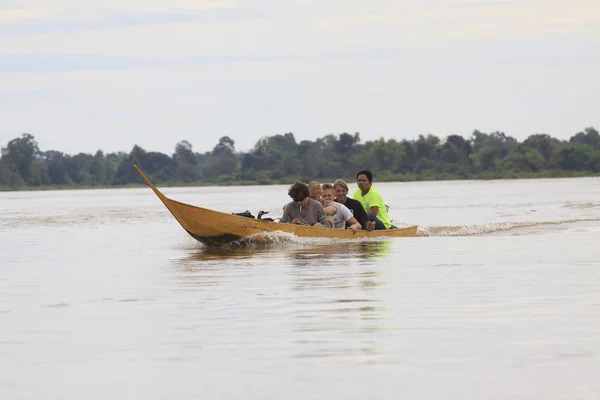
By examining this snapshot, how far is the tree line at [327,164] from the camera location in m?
124

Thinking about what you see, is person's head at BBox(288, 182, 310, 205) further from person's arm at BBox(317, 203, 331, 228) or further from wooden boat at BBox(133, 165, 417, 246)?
wooden boat at BBox(133, 165, 417, 246)

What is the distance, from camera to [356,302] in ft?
37.2

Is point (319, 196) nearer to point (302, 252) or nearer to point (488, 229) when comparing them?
point (302, 252)

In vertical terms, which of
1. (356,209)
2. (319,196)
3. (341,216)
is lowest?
(341,216)

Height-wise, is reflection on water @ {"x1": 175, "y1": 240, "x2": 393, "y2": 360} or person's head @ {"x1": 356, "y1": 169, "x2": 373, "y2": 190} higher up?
person's head @ {"x1": 356, "y1": 169, "x2": 373, "y2": 190}

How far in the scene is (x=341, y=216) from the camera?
20.9m

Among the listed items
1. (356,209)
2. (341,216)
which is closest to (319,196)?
(341,216)

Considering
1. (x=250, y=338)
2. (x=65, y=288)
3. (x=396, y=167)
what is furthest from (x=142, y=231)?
(x=396, y=167)

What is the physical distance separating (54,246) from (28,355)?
15.6 metres

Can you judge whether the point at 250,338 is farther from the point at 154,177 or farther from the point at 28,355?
the point at 154,177

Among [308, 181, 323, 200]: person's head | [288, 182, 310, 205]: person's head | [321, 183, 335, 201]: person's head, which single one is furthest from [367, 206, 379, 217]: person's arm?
[288, 182, 310, 205]: person's head

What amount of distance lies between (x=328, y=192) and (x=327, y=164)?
371 ft

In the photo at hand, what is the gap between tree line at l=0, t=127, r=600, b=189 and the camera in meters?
124

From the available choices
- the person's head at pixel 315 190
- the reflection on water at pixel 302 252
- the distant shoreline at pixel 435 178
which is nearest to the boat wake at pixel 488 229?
the reflection on water at pixel 302 252
